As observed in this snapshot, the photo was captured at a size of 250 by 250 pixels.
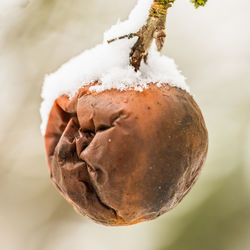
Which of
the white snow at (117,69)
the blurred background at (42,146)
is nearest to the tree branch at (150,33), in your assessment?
the white snow at (117,69)

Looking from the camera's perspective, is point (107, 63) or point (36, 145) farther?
point (36, 145)

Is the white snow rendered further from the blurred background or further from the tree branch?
the blurred background

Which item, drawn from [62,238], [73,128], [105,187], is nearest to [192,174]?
[105,187]

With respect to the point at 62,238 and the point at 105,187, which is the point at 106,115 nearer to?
the point at 105,187

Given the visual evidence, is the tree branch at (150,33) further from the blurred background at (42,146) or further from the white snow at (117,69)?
the blurred background at (42,146)

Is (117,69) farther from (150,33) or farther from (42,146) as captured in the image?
(42,146)

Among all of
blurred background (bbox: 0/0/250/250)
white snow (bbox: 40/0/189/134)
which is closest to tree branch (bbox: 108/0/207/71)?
white snow (bbox: 40/0/189/134)

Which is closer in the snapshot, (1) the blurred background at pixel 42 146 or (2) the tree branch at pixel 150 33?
(2) the tree branch at pixel 150 33
